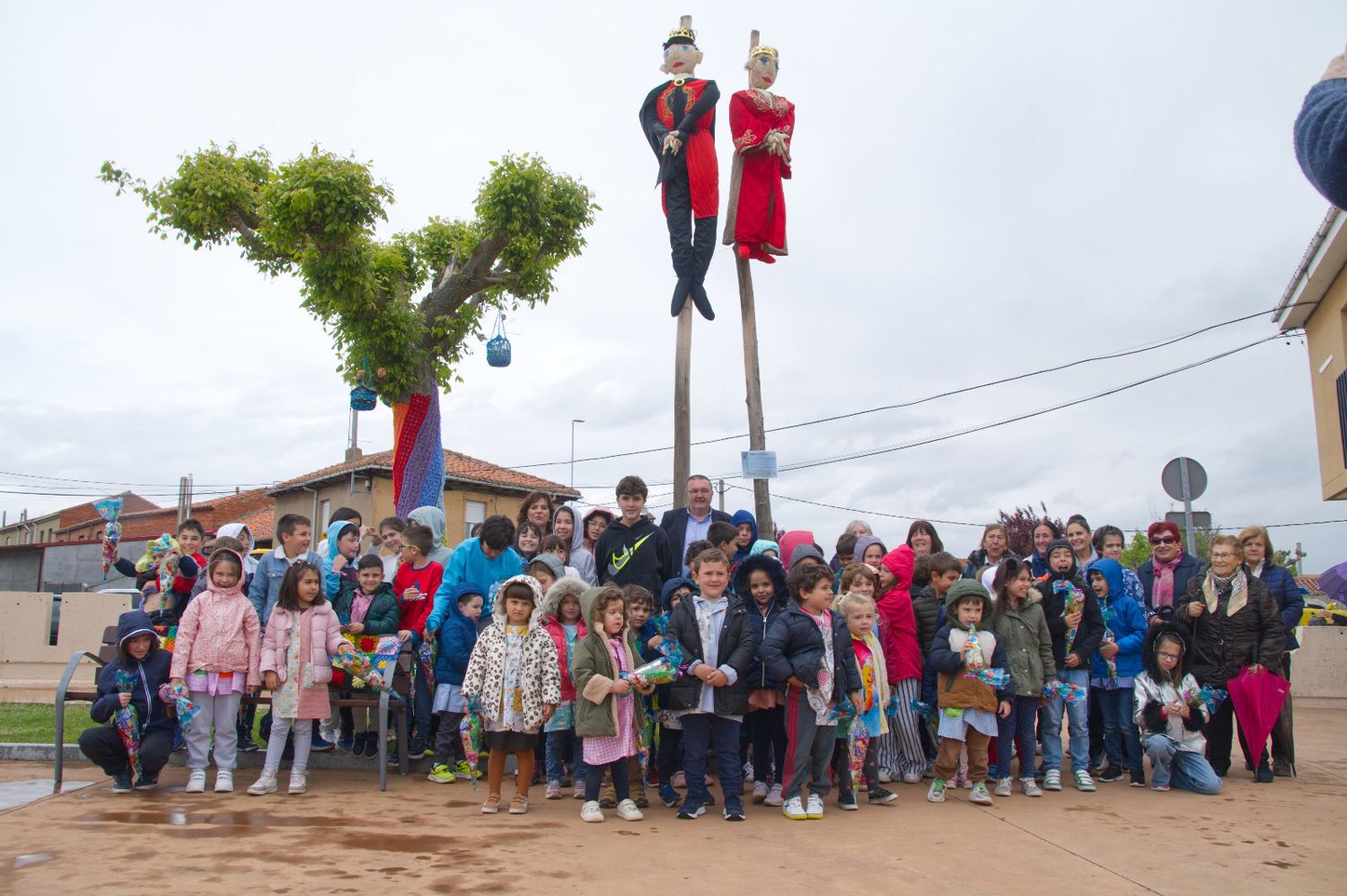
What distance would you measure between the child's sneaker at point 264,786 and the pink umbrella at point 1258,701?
6.46 m

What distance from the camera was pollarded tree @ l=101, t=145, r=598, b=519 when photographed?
12023 millimetres

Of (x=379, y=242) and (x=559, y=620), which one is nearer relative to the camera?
(x=559, y=620)

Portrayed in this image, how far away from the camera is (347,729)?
794 cm

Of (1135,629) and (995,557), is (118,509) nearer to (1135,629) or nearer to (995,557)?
(995,557)

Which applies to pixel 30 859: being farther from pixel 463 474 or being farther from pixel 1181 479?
pixel 463 474

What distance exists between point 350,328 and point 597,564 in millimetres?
7354

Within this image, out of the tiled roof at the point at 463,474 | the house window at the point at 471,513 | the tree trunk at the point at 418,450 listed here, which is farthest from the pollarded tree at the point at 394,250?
the house window at the point at 471,513

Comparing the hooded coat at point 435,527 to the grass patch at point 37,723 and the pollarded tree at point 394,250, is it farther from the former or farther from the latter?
the pollarded tree at point 394,250

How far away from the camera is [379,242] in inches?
548

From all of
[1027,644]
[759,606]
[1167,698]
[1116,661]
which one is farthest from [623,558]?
[1167,698]

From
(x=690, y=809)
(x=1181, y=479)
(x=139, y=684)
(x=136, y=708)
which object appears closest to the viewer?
(x=690, y=809)

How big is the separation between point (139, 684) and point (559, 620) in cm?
265

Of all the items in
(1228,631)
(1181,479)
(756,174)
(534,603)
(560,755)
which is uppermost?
(756,174)

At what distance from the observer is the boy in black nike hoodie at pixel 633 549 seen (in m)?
6.85
